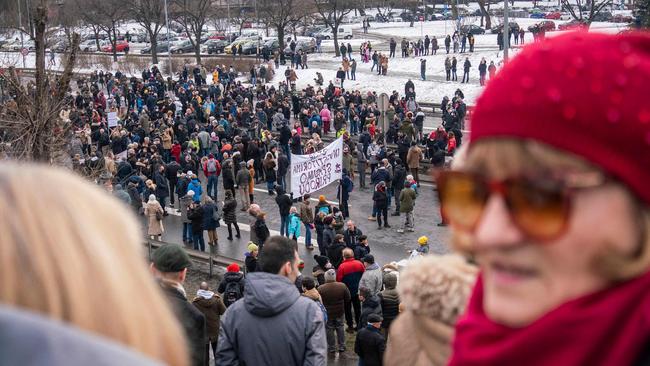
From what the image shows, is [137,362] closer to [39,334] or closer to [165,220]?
[39,334]

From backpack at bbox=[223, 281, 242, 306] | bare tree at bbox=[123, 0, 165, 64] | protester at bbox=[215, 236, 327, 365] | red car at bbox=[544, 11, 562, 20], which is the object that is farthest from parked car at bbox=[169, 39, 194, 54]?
protester at bbox=[215, 236, 327, 365]

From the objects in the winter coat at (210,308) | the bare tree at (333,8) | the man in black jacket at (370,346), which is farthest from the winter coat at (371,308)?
the bare tree at (333,8)

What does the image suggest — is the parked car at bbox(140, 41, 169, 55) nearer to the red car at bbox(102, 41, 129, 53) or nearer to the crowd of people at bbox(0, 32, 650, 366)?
the red car at bbox(102, 41, 129, 53)

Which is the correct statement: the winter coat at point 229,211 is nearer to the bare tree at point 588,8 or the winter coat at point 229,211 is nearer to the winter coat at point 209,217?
the winter coat at point 209,217

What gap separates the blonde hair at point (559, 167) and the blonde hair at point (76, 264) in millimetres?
551

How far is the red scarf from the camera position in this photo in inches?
47.3

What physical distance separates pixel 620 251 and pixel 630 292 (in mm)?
60

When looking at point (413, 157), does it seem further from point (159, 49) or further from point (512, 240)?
point (159, 49)

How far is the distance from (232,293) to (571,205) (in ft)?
29.8

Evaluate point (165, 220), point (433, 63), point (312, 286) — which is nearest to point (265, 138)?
point (165, 220)

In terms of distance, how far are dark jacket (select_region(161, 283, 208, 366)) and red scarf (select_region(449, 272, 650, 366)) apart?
10.7 ft

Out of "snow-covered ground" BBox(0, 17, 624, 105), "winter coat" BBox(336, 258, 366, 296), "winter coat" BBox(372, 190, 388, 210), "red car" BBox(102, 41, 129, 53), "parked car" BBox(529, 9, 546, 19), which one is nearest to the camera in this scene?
"winter coat" BBox(336, 258, 366, 296)

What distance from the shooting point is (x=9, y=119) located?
13250 mm

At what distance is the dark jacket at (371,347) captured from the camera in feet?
28.0
